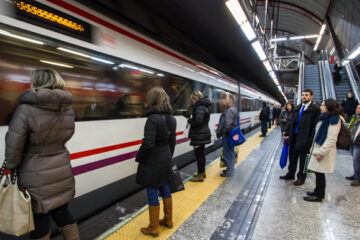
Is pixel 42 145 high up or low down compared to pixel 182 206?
up

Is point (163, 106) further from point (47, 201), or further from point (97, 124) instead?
point (47, 201)

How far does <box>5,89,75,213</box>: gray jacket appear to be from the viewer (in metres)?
1.44

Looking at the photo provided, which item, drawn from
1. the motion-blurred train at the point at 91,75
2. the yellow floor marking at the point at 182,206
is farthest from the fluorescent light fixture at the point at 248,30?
the yellow floor marking at the point at 182,206

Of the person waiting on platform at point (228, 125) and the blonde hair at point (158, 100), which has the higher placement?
the blonde hair at point (158, 100)

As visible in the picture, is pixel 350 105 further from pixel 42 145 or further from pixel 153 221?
pixel 42 145

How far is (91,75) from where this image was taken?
8.11 ft

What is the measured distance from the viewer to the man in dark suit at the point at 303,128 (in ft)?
11.5

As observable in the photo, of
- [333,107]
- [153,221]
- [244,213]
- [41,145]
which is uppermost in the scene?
[333,107]

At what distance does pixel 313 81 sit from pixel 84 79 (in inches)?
576

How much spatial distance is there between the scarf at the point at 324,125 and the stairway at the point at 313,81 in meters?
9.56

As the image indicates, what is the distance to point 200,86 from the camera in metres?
A: 5.14

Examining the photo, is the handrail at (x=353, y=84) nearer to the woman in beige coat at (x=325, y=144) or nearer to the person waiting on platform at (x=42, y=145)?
the woman in beige coat at (x=325, y=144)

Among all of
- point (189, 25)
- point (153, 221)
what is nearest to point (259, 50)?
point (189, 25)

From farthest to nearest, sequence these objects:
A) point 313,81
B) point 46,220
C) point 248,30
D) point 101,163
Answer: point 313,81 → point 248,30 → point 101,163 → point 46,220
